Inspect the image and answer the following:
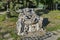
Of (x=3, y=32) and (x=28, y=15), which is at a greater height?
(x=28, y=15)

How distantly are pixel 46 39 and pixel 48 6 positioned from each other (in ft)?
62.5

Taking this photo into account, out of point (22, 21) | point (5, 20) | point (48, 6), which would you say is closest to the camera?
point (22, 21)

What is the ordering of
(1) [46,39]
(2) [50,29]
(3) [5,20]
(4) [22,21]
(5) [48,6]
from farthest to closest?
(5) [48,6] < (3) [5,20] < (2) [50,29] < (4) [22,21] < (1) [46,39]

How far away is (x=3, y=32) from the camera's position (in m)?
20.2

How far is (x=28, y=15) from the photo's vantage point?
64.6 ft

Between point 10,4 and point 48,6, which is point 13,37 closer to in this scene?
point 10,4

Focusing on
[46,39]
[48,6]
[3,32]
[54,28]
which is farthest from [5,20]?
[48,6]

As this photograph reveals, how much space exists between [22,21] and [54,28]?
3754mm

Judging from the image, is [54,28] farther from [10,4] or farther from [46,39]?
[10,4]

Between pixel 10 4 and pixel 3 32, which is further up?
pixel 10 4

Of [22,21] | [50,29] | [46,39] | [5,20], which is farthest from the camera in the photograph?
[5,20]

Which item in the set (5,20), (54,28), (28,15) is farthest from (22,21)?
(5,20)

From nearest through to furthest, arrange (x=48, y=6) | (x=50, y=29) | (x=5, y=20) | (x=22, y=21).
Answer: (x=22, y=21), (x=50, y=29), (x=5, y=20), (x=48, y=6)

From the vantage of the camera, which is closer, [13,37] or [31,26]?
[13,37]
